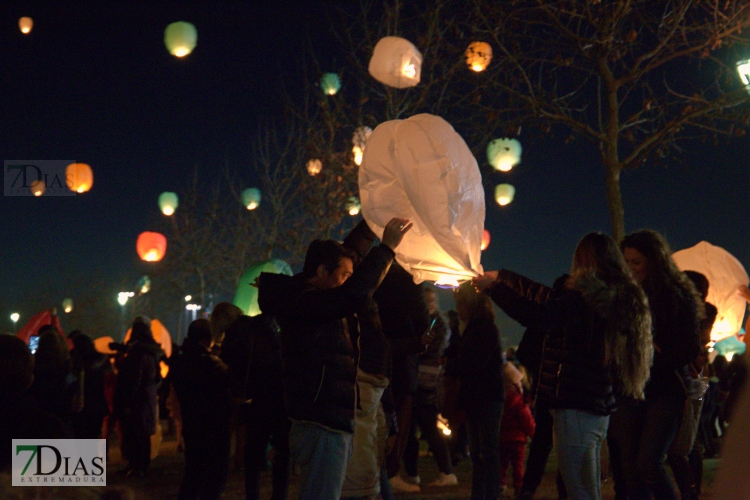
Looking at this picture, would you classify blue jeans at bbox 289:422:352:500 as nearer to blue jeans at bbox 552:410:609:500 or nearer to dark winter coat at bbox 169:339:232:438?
blue jeans at bbox 552:410:609:500

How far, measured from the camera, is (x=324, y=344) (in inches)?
145

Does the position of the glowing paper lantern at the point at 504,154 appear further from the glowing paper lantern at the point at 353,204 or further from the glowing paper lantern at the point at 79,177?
the glowing paper lantern at the point at 79,177

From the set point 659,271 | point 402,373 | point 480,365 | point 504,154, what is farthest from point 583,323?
point 504,154

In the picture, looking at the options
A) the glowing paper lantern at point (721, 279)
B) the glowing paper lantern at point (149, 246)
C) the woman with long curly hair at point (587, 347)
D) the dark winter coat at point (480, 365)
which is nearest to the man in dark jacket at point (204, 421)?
the dark winter coat at point (480, 365)

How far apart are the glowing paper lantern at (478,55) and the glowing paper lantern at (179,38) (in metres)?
4.88

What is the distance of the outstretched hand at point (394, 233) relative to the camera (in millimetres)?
3730

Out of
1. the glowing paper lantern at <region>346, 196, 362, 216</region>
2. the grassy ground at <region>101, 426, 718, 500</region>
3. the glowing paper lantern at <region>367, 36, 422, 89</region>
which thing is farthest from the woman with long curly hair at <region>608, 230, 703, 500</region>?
the glowing paper lantern at <region>346, 196, 362, 216</region>

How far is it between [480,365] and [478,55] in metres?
6.25

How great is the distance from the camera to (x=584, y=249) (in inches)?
175

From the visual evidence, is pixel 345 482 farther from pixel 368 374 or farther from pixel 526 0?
pixel 526 0

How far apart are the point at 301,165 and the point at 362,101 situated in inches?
279

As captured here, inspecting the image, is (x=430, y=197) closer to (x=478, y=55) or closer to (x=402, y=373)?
(x=402, y=373)

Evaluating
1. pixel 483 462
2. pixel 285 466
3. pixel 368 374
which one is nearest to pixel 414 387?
pixel 483 462

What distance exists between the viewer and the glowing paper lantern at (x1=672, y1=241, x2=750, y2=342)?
861 centimetres
